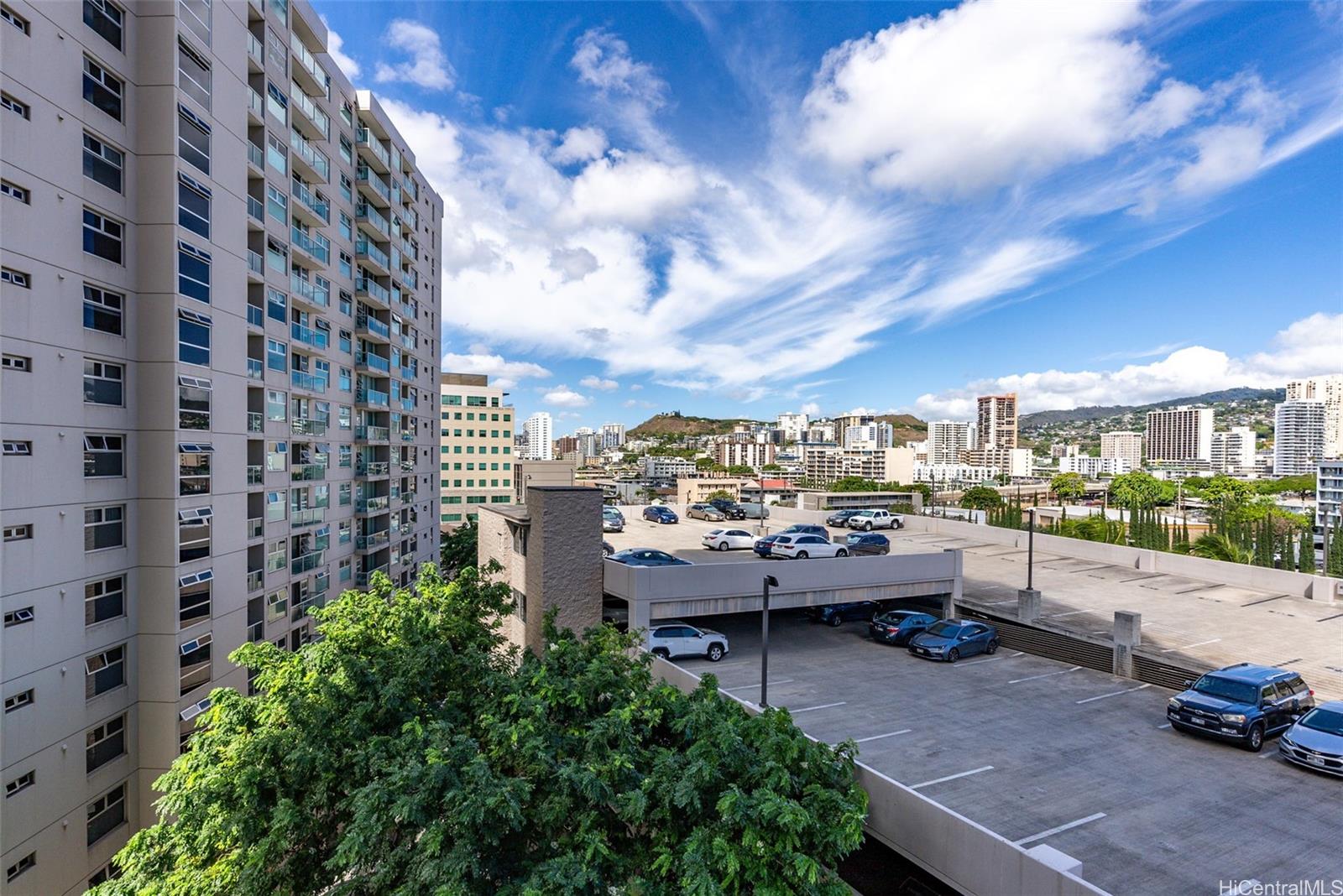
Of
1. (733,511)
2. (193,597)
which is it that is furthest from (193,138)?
(733,511)

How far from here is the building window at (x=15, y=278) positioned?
1418cm

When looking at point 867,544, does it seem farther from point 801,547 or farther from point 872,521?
point 872,521

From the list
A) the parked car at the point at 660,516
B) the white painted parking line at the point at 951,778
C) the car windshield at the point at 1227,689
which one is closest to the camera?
the white painted parking line at the point at 951,778

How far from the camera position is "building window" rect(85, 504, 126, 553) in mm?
16484

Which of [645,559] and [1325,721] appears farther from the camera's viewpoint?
[645,559]

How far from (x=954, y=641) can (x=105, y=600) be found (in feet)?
87.5

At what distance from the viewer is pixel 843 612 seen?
966 inches

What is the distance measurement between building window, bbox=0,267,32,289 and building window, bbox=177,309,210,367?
3.67 m

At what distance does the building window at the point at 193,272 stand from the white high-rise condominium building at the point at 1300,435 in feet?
893

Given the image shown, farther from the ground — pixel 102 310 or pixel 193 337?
pixel 102 310

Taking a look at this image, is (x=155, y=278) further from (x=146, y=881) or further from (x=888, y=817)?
(x=888, y=817)

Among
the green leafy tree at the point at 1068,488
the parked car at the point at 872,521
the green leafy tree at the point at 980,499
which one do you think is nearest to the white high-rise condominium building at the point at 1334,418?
the green leafy tree at the point at 1068,488

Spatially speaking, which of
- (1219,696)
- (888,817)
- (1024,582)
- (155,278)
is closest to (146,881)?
(888,817)

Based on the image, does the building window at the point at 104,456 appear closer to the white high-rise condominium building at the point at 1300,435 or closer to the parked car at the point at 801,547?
the parked car at the point at 801,547
